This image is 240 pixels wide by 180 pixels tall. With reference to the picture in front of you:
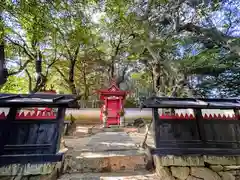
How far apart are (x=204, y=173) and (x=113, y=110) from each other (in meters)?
6.84

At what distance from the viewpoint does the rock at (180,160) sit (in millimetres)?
3166

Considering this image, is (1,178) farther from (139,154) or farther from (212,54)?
(212,54)

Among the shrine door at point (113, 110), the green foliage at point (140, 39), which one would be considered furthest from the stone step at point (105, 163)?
the shrine door at point (113, 110)

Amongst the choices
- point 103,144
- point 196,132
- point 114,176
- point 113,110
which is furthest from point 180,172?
point 113,110

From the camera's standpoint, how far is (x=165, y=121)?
3.41m

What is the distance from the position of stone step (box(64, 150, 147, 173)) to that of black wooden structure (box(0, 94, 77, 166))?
0.49 metres

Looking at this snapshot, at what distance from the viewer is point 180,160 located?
3188 mm

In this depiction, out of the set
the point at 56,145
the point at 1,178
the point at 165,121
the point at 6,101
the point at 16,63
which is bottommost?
the point at 1,178

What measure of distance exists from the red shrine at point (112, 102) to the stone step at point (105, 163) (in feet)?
19.7

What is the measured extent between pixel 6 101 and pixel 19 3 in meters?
2.86

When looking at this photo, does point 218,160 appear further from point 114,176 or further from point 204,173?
point 114,176

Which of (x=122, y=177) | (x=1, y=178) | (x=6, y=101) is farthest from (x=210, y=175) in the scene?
(x=6, y=101)

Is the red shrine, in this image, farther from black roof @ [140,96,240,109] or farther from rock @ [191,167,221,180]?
rock @ [191,167,221,180]

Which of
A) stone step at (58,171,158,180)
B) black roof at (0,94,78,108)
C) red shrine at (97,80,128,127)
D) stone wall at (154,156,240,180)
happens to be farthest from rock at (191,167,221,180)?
red shrine at (97,80,128,127)
